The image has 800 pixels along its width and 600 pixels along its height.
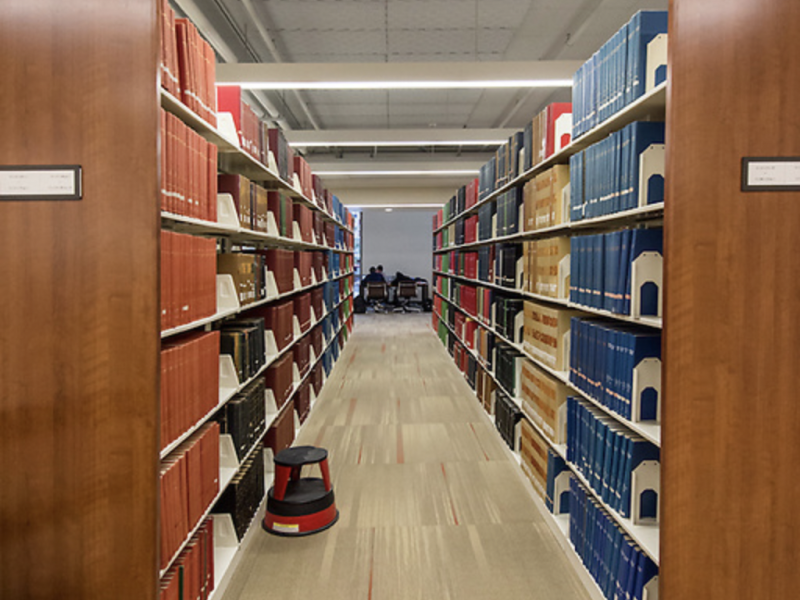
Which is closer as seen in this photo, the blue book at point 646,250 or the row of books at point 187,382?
the row of books at point 187,382

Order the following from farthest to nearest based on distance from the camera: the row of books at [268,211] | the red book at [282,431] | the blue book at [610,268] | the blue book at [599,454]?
the red book at [282,431]
the row of books at [268,211]
the blue book at [599,454]
the blue book at [610,268]

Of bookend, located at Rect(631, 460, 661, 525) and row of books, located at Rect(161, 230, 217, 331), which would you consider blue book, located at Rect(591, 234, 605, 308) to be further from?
row of books, located at Rect(161, 230, 217, 331)

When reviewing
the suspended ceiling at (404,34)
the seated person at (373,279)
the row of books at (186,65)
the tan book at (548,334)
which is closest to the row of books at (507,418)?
the tan book at (548,334)

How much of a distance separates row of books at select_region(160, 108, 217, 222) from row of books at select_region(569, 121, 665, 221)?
1.53m

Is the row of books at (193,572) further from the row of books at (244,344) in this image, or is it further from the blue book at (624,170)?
the blue book at (624,170)

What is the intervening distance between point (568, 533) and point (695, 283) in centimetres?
162

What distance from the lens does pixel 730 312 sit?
5.30 feet

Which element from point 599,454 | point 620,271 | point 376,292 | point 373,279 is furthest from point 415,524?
point 373,279

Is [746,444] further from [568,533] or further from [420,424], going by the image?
[420,424]

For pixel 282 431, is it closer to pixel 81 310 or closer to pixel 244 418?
pixel 244 418

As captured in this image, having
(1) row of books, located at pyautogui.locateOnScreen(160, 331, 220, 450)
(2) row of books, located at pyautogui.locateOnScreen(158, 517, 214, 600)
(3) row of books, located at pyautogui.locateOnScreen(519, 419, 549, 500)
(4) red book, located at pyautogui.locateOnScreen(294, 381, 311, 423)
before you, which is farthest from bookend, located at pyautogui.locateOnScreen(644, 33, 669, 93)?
→ (4) red book, located at pyautogui.locateOnScreen(294, 381, 311, 423)

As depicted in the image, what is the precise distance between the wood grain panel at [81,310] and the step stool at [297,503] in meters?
1.38

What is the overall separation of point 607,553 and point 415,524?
3.69 ft

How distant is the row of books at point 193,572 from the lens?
186cm
